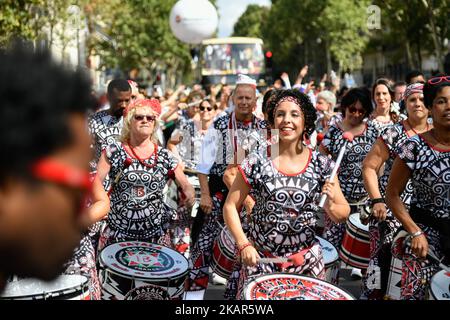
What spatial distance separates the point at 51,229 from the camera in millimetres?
1854

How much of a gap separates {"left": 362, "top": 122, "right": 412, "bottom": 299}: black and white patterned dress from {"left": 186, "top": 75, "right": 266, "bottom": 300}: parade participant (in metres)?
1.27

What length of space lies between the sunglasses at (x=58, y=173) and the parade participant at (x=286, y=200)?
2689mm

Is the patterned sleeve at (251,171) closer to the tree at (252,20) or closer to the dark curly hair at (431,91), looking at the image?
the dark curly hair at (431,91)

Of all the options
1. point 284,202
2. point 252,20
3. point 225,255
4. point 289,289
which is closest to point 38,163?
point 289,289

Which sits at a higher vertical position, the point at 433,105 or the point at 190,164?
the point at 433,105

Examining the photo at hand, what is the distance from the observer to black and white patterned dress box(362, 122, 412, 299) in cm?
601

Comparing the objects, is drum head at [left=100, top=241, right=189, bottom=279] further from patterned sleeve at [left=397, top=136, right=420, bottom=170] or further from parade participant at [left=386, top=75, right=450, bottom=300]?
patterned sleeve at [left=397, top=136, right=420, bottom=170]

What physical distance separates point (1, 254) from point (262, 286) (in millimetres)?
2325

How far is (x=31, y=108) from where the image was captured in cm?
183

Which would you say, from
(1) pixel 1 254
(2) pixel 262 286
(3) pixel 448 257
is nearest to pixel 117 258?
(2) pixel 262 286

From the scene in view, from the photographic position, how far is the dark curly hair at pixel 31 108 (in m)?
1.80

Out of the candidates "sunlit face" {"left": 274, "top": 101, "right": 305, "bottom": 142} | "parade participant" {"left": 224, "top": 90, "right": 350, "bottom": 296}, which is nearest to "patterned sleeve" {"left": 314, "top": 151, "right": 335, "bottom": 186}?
"parade participant" {"left": 224, "top": 90, "right": 350, "bottom": 296}

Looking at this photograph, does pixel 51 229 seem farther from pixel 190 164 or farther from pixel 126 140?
pixel 190 164
